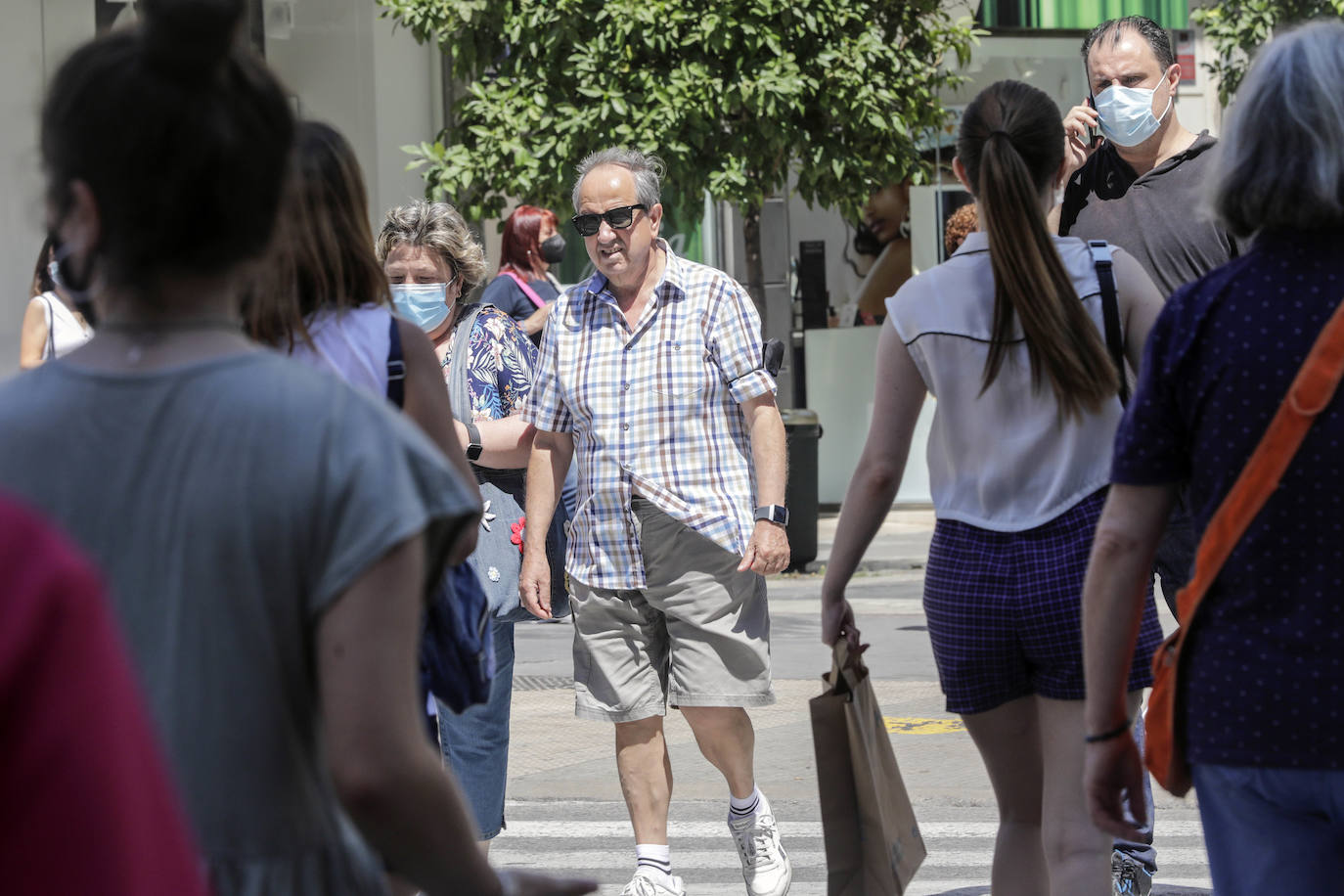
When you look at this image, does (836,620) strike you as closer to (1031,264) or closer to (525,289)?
(1031,264)

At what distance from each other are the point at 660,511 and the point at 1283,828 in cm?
281

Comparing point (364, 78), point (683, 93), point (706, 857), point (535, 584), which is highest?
point (364, 78)

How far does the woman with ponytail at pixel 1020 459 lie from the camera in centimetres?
345

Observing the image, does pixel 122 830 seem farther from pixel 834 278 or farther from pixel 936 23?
pixel 834 278

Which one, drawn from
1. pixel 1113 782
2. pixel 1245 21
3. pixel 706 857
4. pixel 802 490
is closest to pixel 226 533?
pixel 1113 782

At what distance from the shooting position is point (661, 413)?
509 centimetres

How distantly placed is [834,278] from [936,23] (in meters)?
4.26

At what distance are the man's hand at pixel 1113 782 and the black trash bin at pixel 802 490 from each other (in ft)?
33.3

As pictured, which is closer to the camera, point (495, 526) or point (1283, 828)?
point (1283, 828)

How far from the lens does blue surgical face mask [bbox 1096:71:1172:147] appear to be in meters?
5.16

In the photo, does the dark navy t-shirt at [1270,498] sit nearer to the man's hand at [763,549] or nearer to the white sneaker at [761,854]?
the man's hand at [763,549]

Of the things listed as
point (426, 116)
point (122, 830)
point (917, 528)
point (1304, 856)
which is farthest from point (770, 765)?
point (426, 116)

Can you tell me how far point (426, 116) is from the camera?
16109 mm

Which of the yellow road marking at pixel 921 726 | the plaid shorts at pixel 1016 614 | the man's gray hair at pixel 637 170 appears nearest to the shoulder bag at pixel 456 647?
the plaid shorts at pixel 1016 614
